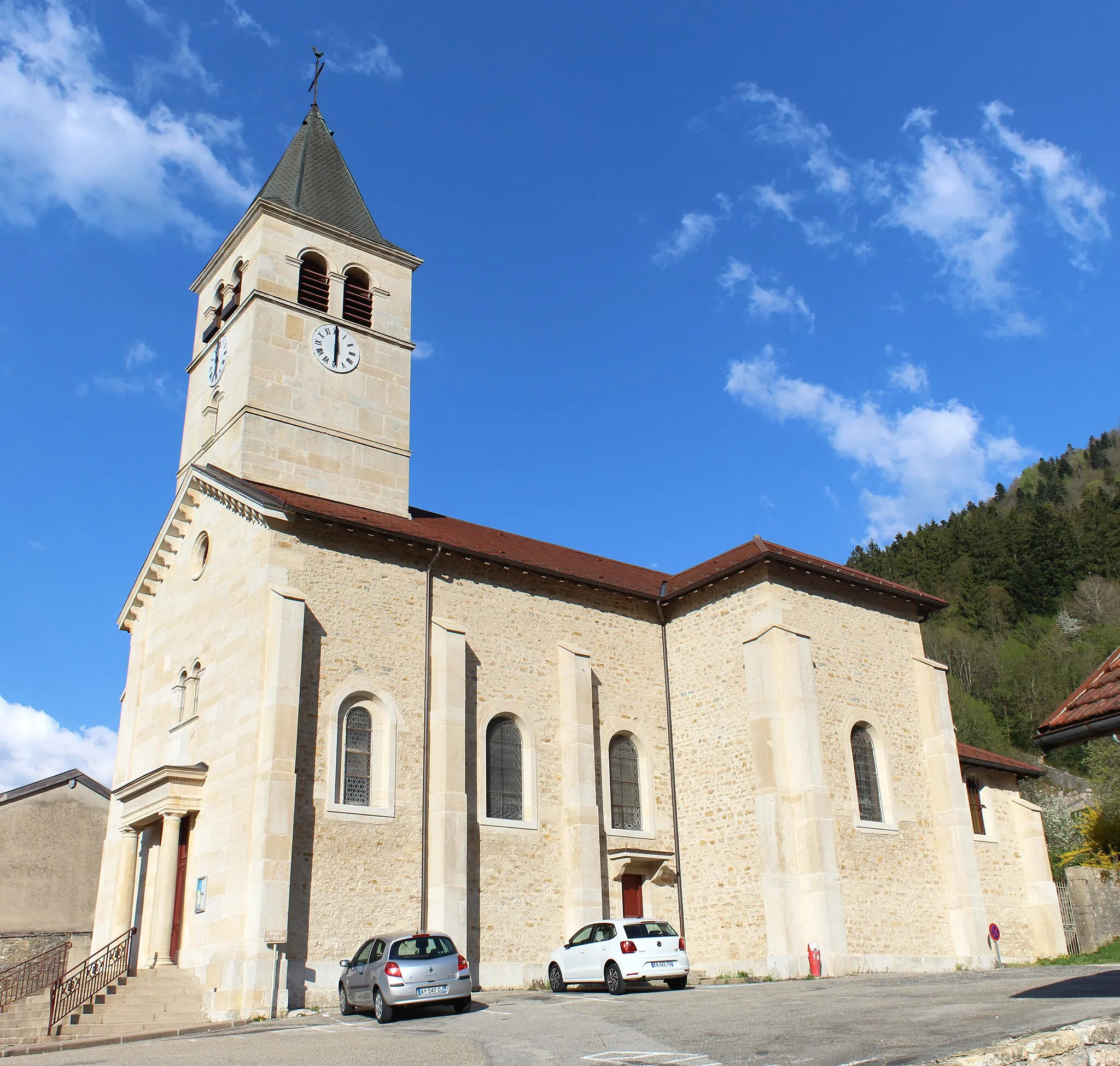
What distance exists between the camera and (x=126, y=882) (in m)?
20.4

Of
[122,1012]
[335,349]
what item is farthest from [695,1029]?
[335,349]

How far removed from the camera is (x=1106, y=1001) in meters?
10.5

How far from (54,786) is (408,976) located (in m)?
17.6

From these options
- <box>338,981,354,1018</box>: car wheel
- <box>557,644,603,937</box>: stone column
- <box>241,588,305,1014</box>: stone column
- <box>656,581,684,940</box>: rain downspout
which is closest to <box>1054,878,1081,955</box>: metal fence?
<box>656,581,684,940</box>: rain downspout

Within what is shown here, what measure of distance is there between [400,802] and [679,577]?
33.5 ft

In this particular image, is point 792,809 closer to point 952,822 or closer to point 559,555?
point 952,822

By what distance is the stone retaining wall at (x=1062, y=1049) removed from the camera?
21.4ft

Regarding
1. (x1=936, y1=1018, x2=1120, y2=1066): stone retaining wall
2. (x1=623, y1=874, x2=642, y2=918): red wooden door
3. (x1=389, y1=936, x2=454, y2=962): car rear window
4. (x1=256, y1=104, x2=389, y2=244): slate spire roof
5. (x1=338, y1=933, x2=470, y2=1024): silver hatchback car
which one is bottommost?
(x1=936, y1=1018, x2=1120, y2=1066): stone retaining wall

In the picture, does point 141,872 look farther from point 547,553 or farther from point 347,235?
point 347,235

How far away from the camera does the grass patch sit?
65.3 ft

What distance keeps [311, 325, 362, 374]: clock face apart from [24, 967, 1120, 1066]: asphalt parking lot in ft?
47.9

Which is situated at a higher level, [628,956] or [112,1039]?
[628,956]

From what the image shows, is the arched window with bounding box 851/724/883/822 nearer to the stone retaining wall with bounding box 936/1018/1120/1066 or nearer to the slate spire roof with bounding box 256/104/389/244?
the stone retaining wall with bounding box 936/1018/1120/1066

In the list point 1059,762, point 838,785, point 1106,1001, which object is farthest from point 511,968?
point 1059,762
